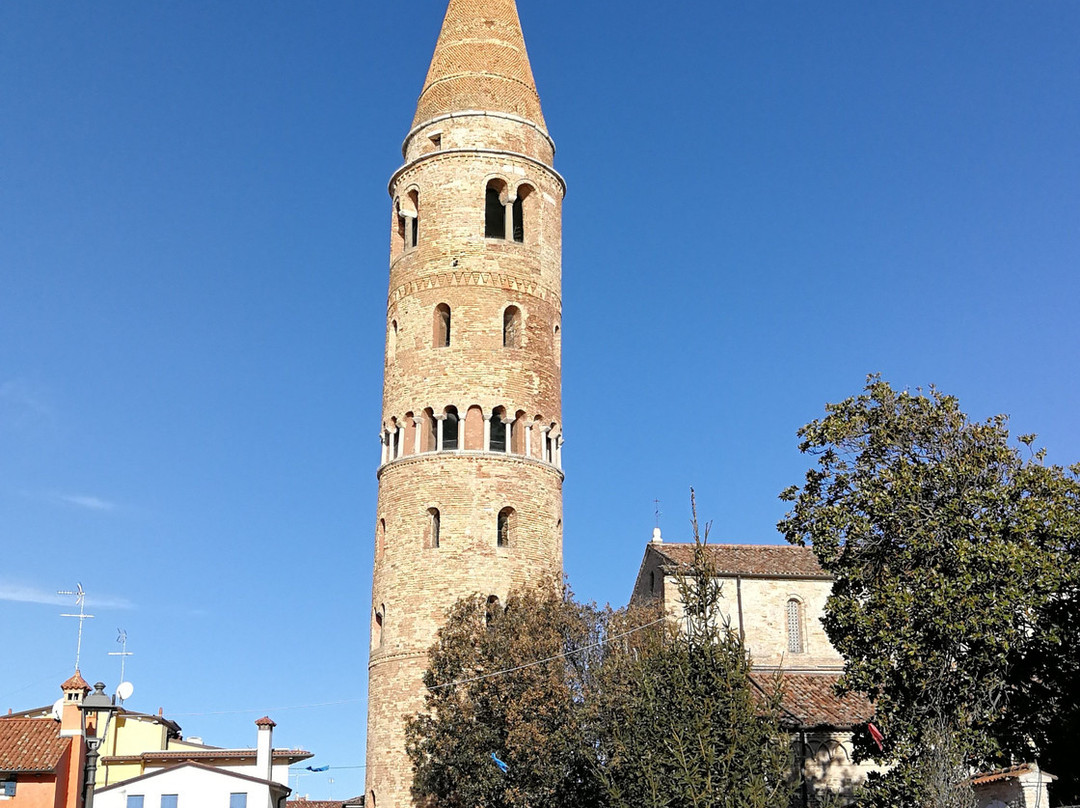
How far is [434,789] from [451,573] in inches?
232

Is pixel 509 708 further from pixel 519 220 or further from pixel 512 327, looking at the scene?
pixel 519 220

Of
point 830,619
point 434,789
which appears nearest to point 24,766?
point 434,789

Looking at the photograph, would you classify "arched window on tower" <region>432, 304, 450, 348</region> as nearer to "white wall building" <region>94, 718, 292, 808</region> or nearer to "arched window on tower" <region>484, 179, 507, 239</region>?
"arched window on tower" <region>484, 179, 507, 239</region>

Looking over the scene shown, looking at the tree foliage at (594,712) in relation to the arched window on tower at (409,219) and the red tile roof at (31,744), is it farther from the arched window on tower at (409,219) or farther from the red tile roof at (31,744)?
the arched window on tower at (409,219)

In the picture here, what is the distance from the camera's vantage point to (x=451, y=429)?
3381 centimetres

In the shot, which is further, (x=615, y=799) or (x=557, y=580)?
(x=557, y=580)

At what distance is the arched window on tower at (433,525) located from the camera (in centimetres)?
3262

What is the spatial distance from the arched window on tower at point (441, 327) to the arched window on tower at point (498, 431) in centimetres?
234

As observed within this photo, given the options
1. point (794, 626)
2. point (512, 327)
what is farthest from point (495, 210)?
point (794, 626)

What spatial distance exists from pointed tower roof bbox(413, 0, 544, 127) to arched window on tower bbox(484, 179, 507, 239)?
2.34 metres

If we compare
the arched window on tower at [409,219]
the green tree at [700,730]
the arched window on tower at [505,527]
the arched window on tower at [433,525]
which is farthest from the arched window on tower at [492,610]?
the arched window on tower at [409,219]

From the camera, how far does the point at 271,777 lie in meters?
36.7

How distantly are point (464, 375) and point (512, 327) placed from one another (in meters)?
2.35

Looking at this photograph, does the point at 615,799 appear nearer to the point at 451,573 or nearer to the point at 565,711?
the point at 565,711
